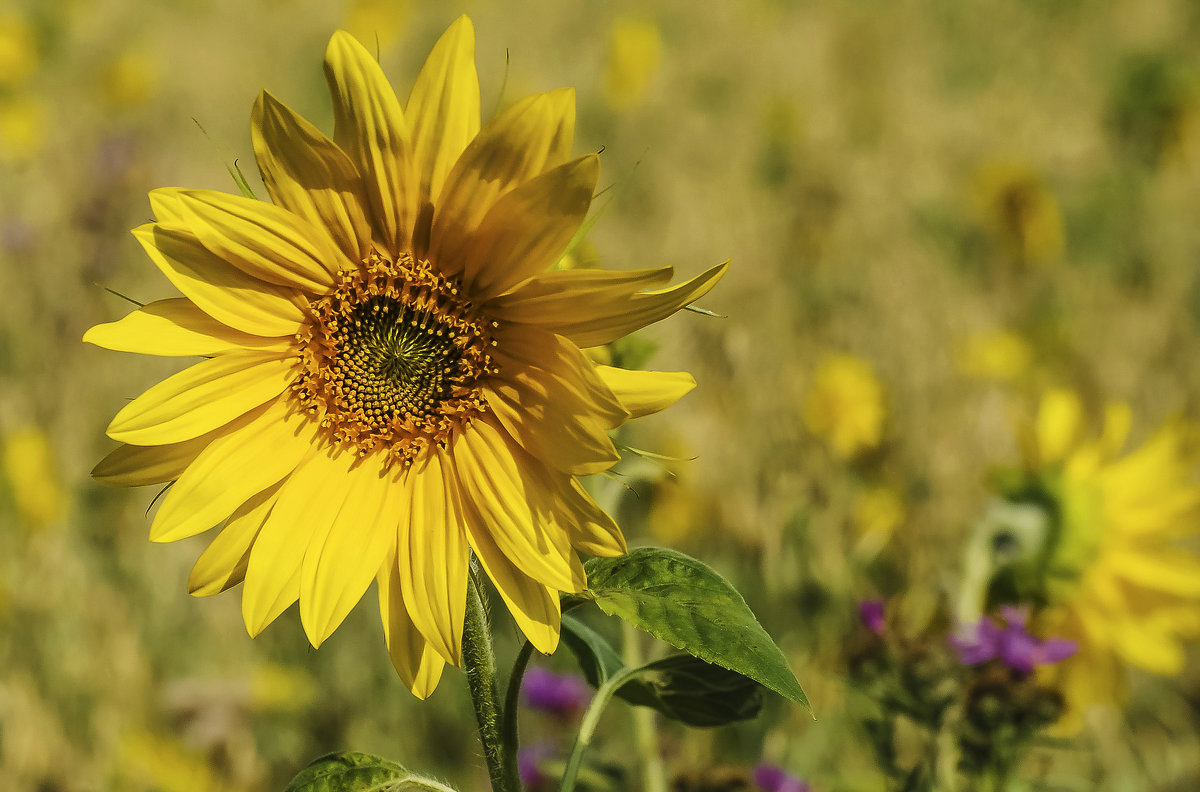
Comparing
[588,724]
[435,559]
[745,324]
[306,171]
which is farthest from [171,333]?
[745,324]

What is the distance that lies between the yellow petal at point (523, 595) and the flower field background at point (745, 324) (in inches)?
5.5

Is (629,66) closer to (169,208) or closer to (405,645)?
(169,208)

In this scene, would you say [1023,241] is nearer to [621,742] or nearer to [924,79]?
[924,79]

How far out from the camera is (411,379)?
125cm

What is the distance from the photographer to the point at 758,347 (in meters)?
3.73

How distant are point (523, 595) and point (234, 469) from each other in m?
0.34

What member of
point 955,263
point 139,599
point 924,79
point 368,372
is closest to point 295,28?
point 924,79

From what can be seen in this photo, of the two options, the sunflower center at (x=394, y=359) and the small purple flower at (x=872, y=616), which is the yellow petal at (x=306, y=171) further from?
the small purple flower at (x=872, y=616)

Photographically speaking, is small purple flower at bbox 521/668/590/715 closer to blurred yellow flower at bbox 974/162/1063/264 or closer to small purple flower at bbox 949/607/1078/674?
small purple flower at bbox 949/607/1078/674

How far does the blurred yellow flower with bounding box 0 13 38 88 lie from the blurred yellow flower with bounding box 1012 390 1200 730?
20.3ft

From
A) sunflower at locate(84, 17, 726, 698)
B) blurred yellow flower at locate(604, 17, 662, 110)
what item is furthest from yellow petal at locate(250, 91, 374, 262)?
blurred yellow flower at locate(604, 17, 662, 110)

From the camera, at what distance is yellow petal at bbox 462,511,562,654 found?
1009 millimetres

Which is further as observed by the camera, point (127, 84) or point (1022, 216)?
point (127, 84)

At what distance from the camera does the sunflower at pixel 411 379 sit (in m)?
1.01
